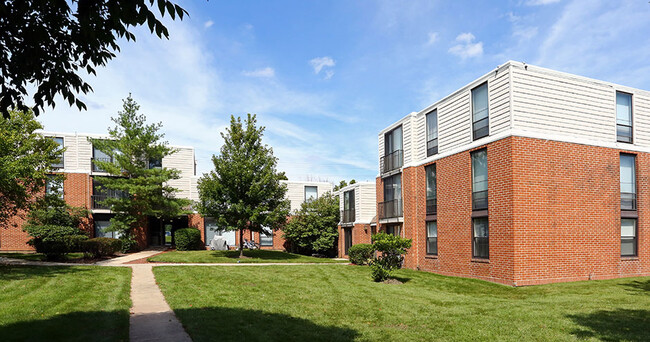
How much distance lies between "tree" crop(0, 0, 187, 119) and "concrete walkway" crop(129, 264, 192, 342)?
4.20m

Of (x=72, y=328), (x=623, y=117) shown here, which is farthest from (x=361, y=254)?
(x=72, y=328)

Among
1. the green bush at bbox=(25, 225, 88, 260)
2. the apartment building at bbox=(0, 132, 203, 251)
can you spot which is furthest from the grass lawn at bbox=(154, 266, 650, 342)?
the apartment building at bbox=(0, 132, 203, 251)

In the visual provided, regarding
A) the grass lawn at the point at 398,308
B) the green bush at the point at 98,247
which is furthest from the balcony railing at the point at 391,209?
the green bush at the point at 98,247

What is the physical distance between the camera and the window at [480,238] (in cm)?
1692

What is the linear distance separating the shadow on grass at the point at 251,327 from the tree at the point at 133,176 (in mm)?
21810

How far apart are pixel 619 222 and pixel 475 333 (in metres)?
12.7

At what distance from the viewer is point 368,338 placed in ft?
25.9

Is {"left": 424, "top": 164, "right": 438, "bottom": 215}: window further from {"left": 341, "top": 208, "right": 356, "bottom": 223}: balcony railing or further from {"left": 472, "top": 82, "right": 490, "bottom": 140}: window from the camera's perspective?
{"left": 341, "top": 208, "right": 356, "bottom": 223}: balcony railing

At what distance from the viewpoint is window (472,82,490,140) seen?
17188mm

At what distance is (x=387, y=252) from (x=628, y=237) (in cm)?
1049

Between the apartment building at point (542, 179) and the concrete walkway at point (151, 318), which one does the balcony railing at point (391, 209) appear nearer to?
the apartment building at point (542, 179)

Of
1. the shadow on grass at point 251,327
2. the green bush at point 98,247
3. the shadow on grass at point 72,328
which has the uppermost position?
the shadow on grass at point 72,328

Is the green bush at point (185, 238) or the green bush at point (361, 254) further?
the green bush at point (185, 238)

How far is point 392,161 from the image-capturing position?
2441 cm
